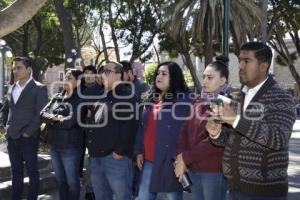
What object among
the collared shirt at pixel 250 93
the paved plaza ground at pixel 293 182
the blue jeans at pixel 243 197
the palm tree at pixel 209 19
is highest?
the palm tree at pixel 209 19

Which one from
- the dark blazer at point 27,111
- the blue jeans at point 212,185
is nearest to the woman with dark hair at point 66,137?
the dark blazer at point 27,111

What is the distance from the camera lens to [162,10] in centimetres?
2386

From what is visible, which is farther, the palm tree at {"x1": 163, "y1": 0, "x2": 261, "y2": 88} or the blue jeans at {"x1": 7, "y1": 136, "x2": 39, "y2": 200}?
the palm tree at {"x1": 163, "y1": 0, "x2": 261, "y2": 88}

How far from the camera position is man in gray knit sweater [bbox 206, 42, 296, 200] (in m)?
3.11

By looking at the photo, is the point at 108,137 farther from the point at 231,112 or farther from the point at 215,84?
the point at 231,112

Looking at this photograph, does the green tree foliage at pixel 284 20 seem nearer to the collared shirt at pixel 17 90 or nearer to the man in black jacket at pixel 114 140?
the collared shirt at pixel 17 90

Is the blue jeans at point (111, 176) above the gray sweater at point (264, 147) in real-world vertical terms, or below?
below

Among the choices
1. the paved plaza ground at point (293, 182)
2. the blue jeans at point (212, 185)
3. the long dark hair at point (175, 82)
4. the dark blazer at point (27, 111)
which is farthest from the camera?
the paved plaza ground at point (293, 182)

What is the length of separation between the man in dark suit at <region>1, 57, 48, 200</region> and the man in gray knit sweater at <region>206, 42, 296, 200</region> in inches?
120

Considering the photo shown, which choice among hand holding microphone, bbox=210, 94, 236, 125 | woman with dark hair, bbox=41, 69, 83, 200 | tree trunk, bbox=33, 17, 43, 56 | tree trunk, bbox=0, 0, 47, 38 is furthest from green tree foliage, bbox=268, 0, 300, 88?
hand holding microphone, bbox=210, 94, 236, 125

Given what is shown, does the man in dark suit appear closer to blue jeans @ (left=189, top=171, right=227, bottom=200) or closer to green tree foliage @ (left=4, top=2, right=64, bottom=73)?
blue jeans @ (left=189, top=171, right=227, bottom=200)

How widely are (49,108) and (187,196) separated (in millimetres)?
2365

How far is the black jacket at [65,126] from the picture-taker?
18.6ft

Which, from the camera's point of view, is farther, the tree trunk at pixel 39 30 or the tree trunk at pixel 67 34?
the tree trunk at pixel 39 30
